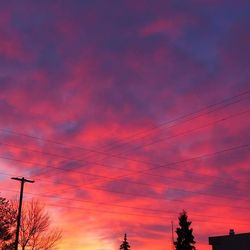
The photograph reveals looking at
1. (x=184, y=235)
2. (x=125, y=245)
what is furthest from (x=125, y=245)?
(x=184, y=235)

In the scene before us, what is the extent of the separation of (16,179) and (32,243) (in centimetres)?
1917

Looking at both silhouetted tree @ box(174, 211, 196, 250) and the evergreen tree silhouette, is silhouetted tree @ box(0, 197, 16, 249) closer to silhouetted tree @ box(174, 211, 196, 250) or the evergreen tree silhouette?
silhouetted tree @ box(174, 211, 196, 250)

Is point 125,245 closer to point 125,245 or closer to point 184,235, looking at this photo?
point 125,245

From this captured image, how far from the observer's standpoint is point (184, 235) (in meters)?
74.9

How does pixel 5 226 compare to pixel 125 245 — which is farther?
pixel 125 245

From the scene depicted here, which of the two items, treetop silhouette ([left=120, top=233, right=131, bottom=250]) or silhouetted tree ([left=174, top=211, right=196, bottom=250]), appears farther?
treetop silhouette ([left=120, top=233, right=131, bottom=250])

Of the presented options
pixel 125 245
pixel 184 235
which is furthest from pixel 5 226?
pixel 125 245

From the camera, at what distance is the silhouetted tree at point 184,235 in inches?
2911

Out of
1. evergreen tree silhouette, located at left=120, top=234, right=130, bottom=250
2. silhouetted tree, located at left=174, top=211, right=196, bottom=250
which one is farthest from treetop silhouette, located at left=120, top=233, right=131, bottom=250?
silhouetted tree, located at left=174, top=211, right=196, bottom=250

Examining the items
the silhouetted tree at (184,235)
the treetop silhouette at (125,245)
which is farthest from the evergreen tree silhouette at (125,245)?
the silhouetted tree at (184,235)

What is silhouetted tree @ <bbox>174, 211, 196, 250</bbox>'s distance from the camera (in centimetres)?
7394

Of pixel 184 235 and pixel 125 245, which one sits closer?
pixel 184 235

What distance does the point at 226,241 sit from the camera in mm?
69625

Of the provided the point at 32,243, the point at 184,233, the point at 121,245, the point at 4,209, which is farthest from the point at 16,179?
the point at 121,245
